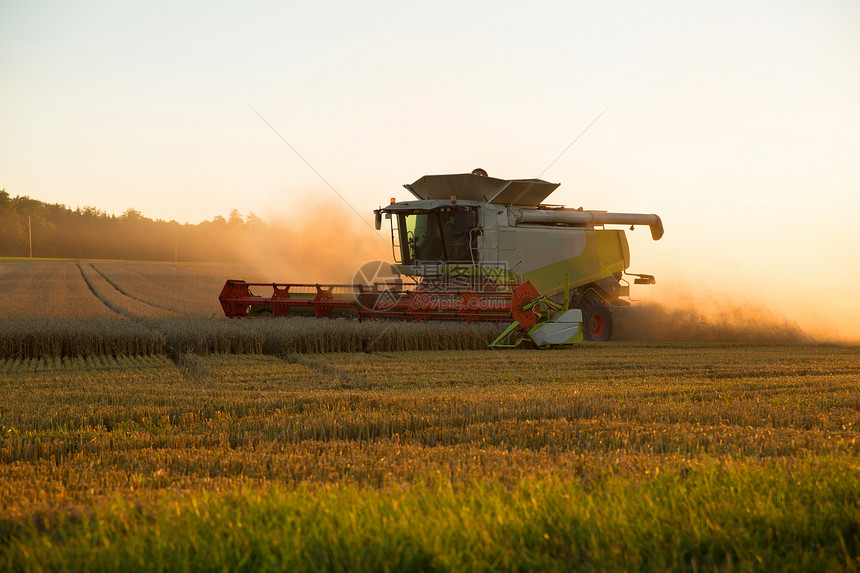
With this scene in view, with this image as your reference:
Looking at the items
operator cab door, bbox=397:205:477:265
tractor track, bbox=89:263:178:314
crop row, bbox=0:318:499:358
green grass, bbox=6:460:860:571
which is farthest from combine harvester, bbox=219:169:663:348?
green grass, bbox=6:460:860:571

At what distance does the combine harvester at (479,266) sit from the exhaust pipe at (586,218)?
3cm

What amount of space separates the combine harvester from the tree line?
58220 millimetres

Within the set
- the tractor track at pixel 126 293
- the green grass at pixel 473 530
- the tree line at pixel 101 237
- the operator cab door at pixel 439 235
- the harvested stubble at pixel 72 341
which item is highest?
the tree line at pixel 101 237

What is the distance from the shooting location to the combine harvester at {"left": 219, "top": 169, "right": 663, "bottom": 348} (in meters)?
12.2

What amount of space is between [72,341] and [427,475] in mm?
8472

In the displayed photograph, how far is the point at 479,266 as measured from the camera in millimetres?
13688

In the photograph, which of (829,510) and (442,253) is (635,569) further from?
(442,253)

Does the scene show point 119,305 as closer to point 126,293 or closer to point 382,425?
point 126,293

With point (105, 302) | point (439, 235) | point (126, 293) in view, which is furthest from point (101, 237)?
point (439, 235)

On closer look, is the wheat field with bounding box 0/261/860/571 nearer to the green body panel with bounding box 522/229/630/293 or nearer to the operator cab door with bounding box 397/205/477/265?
the operator cab door with bounding box 397/205/477/265

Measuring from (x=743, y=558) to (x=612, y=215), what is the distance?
14.1m

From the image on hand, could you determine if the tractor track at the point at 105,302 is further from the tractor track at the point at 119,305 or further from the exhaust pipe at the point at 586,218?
the exhaust pipe at the point at 586,218

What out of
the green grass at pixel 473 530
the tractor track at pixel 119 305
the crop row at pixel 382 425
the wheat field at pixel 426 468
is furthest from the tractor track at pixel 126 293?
the green grass at pixel 473 530

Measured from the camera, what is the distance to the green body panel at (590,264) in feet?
47.4
